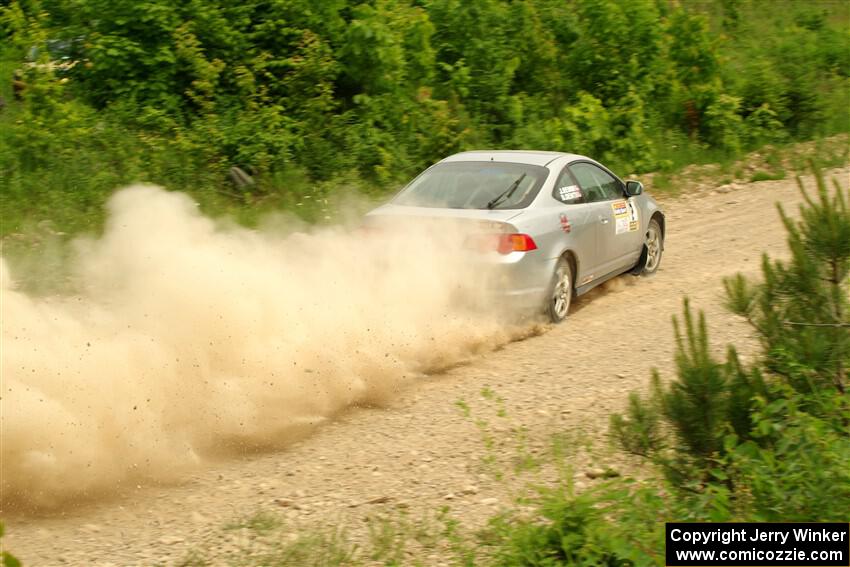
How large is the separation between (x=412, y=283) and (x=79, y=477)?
3.51 metres

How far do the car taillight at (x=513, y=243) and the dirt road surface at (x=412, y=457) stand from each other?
2.80 ft

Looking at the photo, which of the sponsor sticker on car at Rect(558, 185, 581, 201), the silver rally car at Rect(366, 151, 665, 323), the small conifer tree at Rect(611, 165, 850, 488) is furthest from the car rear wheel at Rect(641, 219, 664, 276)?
the small conifer tree at Rect(611, 165, 850, 488)

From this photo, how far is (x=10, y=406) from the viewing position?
5.85 m

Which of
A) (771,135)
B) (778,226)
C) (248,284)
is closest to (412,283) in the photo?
(248,284)

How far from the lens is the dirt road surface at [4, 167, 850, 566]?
5.68 meters

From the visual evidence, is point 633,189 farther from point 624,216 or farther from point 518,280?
point 518,280

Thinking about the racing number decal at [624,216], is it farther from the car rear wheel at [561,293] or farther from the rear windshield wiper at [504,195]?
the rear windshield wiper at [504,195]

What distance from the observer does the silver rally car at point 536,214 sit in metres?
9.12

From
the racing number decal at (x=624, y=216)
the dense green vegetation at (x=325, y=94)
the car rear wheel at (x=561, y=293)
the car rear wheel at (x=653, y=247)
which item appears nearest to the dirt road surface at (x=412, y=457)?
the car rear wheel at (x=561, y=293)

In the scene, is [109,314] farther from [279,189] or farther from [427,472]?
[279,189]

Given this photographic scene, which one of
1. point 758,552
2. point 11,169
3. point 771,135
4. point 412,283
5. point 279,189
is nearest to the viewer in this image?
point 758,552

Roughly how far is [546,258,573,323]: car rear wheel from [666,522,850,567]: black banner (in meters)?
4.76

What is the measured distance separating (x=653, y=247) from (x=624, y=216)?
3.74ft

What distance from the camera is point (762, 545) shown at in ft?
15.8
